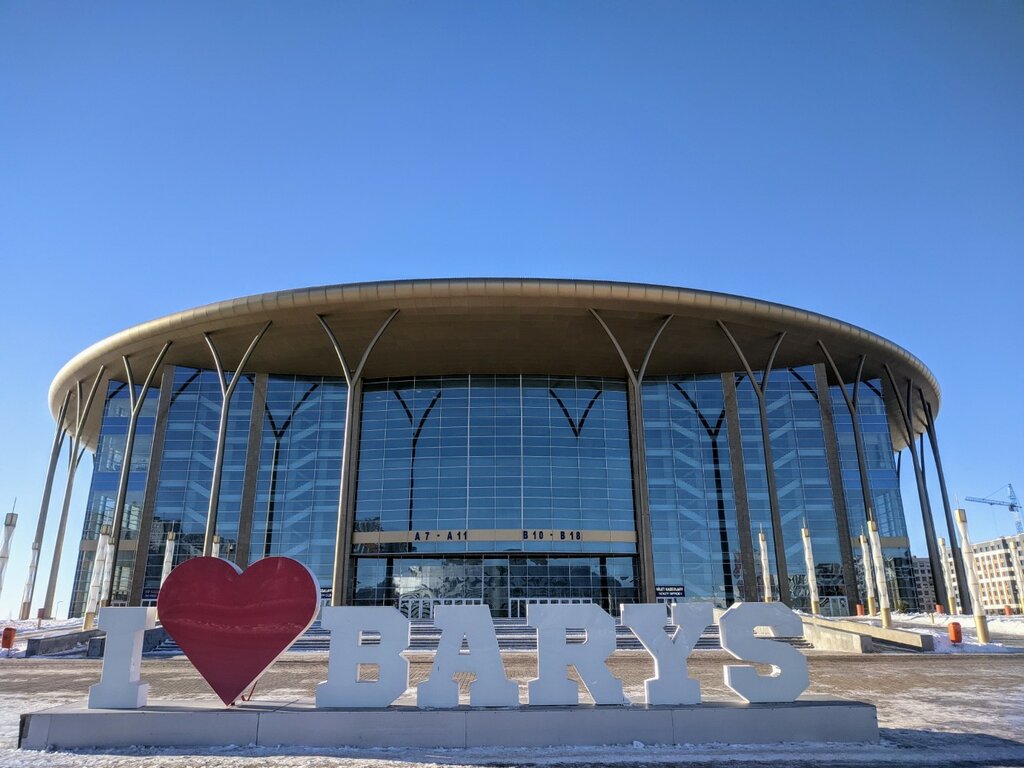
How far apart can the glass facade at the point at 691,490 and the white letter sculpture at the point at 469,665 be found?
114 ft

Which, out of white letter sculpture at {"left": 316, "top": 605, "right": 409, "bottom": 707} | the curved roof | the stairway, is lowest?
the stairway

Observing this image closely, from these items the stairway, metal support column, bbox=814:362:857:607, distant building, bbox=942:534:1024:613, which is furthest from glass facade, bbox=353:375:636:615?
distant building, bbox=942:534:1024:613

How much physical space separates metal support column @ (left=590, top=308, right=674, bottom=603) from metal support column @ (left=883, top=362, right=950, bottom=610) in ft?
50.8

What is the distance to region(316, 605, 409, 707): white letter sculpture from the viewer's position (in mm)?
9688

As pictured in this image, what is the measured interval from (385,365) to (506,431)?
27.6 feet

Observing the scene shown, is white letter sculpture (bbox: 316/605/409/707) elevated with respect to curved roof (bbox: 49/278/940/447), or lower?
lower

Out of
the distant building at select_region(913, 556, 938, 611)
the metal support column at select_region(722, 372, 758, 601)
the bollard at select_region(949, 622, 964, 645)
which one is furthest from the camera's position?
the distant building at select_region(913, 556, 938, 611)

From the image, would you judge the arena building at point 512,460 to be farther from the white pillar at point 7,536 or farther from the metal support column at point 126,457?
the white pillar at point 7,536

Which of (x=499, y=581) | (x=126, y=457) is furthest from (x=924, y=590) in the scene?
(x=126, y=457)

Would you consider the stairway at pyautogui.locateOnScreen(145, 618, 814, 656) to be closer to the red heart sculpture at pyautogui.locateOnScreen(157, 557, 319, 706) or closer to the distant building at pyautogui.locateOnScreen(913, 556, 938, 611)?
the red heart sculpture at pyautogui.locateOnScreen(157, 557, 319, 706)

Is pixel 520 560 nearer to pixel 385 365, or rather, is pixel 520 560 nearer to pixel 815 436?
pixel 385 365

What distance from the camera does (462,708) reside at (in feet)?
31.8

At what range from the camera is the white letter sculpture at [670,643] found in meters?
9.91

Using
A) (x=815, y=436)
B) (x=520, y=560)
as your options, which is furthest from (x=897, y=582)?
(x=520, y=560)
